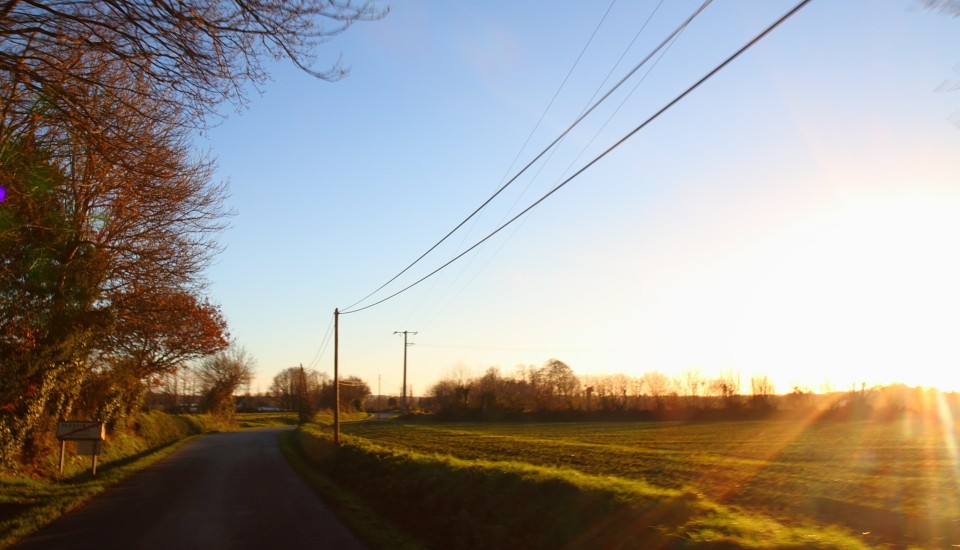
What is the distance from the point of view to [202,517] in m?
13.1

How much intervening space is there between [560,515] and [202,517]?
7.56 metres

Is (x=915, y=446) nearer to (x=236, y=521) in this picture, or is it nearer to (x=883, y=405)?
(x=236, y=521)

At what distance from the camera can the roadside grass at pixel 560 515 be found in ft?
24.2

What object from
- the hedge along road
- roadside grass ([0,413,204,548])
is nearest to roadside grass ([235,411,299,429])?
roadside grass ([0,413,204,548])

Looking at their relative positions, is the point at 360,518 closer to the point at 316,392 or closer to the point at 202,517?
the point at 202,517

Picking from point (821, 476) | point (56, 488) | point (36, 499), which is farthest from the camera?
point (821, 476)

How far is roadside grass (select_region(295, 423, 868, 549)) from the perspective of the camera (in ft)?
24.2

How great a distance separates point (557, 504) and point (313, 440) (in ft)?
77.3

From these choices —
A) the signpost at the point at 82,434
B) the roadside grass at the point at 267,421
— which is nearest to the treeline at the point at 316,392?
the roadside grass at the point at 267,421

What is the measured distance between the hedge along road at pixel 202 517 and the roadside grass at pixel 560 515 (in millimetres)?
1491

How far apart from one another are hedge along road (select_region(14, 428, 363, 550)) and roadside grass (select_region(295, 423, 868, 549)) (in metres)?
A: 1.49

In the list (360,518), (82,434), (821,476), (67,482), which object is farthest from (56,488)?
(821,476)

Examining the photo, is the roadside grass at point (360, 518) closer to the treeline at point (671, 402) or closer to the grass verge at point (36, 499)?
the grass verge at point (36, 499)

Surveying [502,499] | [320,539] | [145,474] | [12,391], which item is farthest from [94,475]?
[502,499]
